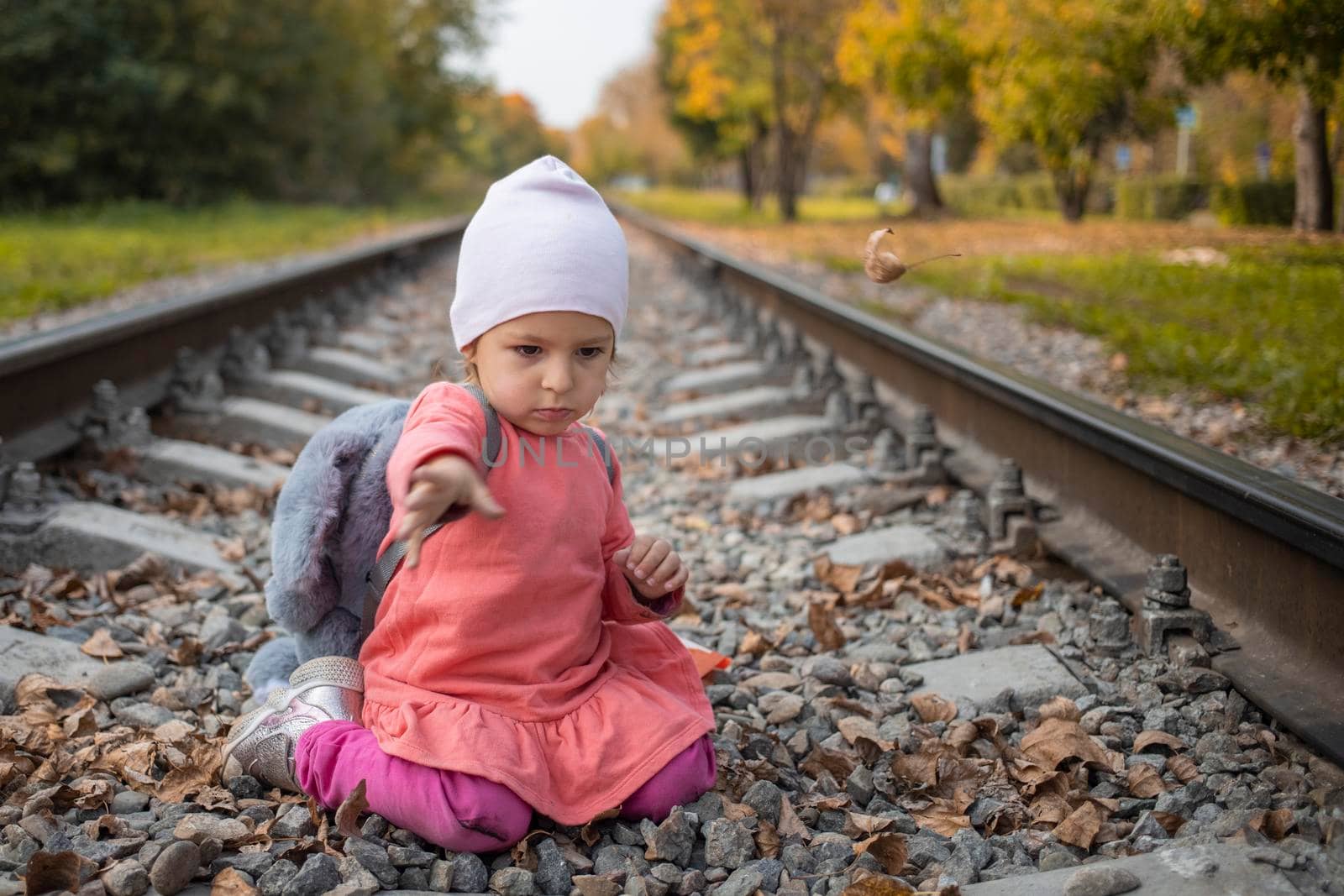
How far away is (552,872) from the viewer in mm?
2117

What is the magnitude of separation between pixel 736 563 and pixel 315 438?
69.1 inches

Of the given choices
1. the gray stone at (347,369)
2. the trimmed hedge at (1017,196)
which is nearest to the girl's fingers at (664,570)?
the gray stone at (347,369)

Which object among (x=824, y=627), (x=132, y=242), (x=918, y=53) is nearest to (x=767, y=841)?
(x=824, y=627)

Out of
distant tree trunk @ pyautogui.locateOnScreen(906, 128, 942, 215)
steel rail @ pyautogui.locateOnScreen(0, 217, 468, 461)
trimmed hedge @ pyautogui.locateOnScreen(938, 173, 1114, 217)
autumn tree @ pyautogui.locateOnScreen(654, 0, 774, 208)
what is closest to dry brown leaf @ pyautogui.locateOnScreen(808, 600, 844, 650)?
steel rail @ pyautogui.locateOnScreen(0, 217, 468, 461)

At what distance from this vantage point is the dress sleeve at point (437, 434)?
5.82ft

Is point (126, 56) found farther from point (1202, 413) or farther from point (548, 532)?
point (548, 532)

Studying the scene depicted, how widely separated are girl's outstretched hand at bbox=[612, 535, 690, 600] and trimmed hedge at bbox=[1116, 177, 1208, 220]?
1096 inches

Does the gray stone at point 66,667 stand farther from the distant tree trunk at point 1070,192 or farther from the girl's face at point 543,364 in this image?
the distant tree trunk at point 1070,192

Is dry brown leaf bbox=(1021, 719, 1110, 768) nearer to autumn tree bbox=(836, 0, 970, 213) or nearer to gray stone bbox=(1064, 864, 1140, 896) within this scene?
gray stone bbox=(1064, 864, 1140, 896)

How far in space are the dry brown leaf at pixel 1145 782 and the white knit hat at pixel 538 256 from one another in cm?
129

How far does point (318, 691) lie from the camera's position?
238 cm

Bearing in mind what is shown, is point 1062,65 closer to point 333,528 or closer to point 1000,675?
point 1000,675

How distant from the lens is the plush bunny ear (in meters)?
2.45

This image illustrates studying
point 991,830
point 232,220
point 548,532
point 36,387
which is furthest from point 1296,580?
point 232,220
